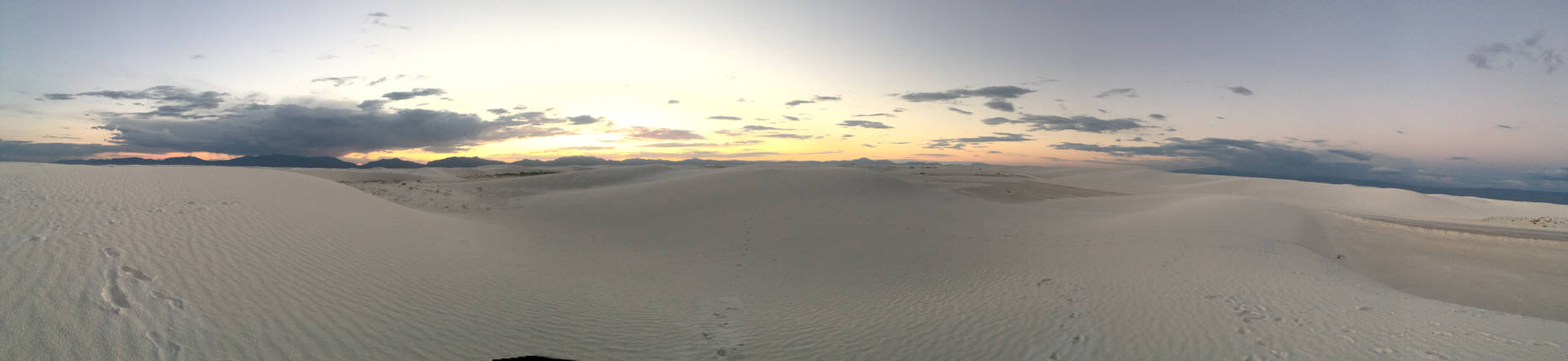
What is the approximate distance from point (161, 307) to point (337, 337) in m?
1.47

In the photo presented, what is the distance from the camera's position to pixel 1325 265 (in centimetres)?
1124

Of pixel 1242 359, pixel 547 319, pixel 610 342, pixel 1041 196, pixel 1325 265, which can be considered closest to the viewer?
pixel 1242 359

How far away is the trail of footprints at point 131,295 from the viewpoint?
14.8ft

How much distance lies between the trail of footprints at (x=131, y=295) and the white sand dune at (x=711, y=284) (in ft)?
0.10

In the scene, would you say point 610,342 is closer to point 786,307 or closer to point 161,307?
point 786,307

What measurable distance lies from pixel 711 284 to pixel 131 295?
7.08 m

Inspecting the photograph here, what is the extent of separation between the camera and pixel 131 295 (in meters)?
5.22

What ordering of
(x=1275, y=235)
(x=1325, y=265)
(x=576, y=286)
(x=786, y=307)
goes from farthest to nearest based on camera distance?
1. (x=1275, y=235)
2. (x=1325, y=265)
3. (x=576, y=286)
4. (x=786, y=307)

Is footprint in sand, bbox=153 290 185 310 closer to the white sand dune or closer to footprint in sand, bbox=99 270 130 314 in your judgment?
the white sand dune

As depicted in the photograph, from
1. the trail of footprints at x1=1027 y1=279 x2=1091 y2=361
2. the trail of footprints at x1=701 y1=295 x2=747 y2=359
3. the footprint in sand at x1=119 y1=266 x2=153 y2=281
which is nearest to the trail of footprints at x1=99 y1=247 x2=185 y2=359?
the footprint in sand at x1=119 y1=266 x2=153 y2=281

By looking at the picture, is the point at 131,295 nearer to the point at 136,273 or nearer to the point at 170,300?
the point at 170,300

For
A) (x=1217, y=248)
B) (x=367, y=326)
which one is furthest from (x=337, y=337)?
(x=1217, y=248)

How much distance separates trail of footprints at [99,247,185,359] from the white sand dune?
3cm

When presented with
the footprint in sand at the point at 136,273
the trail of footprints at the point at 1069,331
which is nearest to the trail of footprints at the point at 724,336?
the trail of footprints at the point at 1069,331
